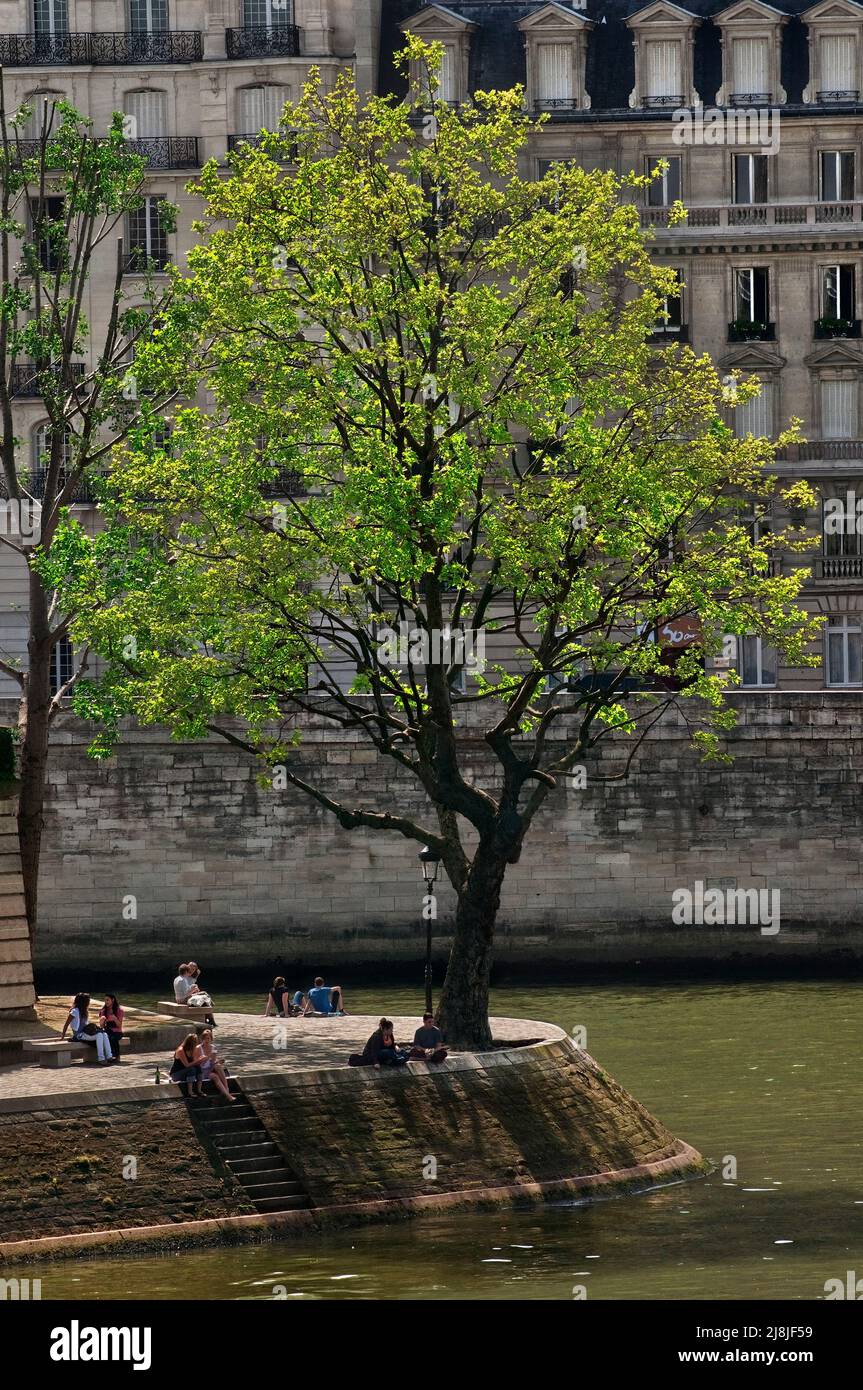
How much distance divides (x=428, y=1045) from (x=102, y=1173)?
18.6 ft

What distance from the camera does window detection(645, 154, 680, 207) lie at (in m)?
71.8

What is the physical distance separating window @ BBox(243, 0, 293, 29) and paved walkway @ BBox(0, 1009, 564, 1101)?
38.1 m

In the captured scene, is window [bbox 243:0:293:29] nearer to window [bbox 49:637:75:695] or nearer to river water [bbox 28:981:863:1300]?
window [bbox 49:637:75:695]

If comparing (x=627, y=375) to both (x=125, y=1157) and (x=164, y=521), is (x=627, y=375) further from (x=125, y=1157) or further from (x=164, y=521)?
(x=125, y=1157)

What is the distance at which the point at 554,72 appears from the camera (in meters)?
73.2

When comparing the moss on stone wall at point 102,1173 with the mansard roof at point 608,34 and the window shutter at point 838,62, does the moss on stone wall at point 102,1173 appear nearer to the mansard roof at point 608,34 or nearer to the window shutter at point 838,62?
the mansard roof at point 608,34

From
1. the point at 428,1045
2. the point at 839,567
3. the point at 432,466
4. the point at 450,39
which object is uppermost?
the point at 450,39

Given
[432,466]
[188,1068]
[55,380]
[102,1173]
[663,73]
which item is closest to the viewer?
[102,1173]

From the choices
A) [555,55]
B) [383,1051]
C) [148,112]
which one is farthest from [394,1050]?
[555,55]

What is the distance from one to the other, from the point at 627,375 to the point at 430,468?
11.0 ft

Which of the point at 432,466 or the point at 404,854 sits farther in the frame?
the point at 404,854

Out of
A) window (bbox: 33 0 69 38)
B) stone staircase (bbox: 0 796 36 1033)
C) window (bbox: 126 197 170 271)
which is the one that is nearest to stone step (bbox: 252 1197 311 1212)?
stone staircase (bbox: 0 796 36 1033)

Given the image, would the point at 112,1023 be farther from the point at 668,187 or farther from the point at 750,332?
the point at 668,187

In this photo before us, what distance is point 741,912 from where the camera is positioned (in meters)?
59.8
